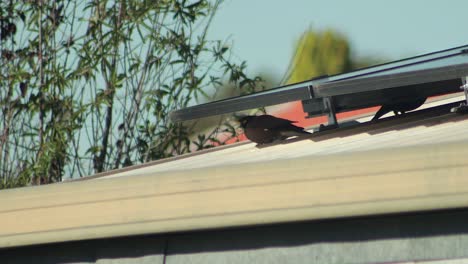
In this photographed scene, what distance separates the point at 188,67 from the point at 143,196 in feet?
18.3

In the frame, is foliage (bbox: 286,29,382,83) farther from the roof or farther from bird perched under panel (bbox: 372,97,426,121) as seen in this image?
the roof

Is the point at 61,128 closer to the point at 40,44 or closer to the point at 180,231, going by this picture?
the point at 40,44

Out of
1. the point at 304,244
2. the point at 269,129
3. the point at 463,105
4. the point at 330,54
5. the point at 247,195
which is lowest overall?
the point at 304,244

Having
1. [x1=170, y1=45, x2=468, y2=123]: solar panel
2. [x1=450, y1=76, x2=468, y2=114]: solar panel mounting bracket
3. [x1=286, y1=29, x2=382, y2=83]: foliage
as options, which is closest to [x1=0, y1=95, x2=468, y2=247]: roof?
[x1=170, y1=45, x2=468, y2=123]: solar panel

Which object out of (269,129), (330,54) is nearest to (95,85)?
(269,129)

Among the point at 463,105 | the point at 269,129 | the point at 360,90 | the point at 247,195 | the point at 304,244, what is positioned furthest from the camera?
the point at 269,129

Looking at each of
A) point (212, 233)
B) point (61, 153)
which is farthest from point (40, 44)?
point (212, 233)

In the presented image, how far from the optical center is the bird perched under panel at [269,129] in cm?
495

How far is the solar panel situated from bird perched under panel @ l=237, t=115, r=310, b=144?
0.11m

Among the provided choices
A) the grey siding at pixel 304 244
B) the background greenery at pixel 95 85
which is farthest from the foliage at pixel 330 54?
the grey siding at pixel 304 244

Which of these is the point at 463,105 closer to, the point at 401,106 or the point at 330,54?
the point at 401,106

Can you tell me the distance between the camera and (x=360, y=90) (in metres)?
4.11

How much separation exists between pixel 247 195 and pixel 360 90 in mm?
1229

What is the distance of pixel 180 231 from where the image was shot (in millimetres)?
3090
